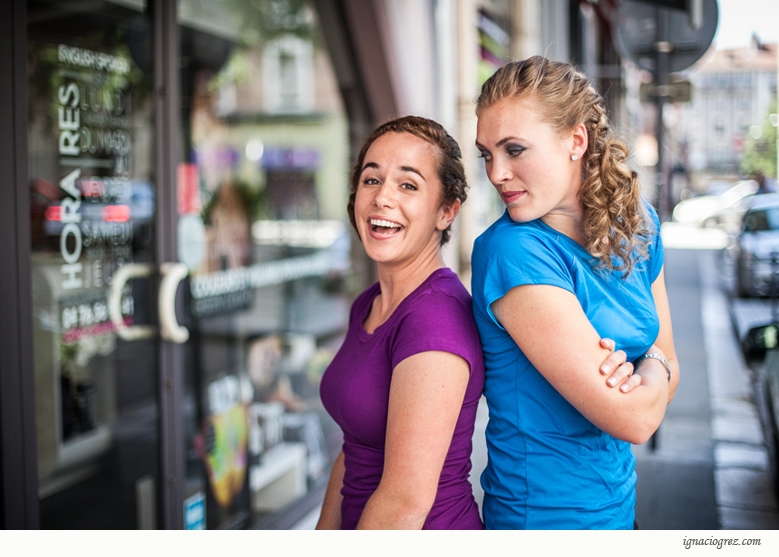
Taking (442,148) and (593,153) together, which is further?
(442,148)

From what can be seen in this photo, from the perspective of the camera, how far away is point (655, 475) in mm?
3840

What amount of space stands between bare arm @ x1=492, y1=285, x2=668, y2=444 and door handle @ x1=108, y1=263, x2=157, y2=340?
187cm

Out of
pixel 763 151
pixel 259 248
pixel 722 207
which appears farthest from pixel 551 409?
pixel 722 207

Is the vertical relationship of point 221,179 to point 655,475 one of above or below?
above

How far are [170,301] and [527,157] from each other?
1769 millimetres

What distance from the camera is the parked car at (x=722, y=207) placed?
4495 mm

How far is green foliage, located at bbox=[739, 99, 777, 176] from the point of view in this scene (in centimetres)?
308

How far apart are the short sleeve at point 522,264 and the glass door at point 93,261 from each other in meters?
1.71

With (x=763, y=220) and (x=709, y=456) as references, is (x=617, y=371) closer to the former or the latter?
(x=709, y=456)

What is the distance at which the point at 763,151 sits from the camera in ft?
10.5

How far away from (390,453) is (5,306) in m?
1.42

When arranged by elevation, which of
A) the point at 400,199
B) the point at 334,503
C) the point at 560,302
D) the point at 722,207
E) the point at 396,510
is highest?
the point at 722,207
